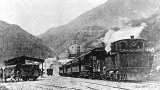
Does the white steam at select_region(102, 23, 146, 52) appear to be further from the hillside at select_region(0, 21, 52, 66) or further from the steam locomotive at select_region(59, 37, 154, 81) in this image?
the hillside at select_region(0, 21, 52, 66)

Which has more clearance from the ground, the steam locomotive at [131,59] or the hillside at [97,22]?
the hillside at [97,22]

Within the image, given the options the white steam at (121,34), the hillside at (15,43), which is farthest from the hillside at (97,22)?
the white steam at (121,34)

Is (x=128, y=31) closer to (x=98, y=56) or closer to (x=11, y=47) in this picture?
(x=98, y=56)

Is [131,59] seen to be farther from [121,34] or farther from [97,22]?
[97,22]

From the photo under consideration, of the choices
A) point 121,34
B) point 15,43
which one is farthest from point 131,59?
point 15,43

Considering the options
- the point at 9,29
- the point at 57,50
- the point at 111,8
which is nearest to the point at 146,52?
the point at 9,29

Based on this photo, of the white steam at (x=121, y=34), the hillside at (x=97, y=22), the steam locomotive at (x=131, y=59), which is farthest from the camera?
the hillside at (x=97, y=22)

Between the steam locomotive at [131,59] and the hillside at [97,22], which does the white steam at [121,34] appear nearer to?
the steam locomotive at [131,59]

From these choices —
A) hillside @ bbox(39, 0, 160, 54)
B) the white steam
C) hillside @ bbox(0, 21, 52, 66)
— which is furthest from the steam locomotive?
hillside @ bbox(39, 0, 160, 54)

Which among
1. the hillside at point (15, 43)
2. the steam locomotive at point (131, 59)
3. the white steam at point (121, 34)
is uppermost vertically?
the hillside at point (15, 43)

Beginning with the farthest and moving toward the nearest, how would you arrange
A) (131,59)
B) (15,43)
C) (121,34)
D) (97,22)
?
(97,22) → (15,43) → (121,34) → (131,59)
